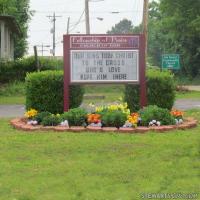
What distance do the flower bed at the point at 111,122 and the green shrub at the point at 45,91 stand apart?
4.42ft

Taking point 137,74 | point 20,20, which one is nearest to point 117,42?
point 137,74

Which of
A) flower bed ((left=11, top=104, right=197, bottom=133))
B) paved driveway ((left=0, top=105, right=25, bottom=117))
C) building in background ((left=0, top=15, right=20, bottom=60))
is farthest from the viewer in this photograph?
building in background ((left=0, top=15, right=20, bottom=60))

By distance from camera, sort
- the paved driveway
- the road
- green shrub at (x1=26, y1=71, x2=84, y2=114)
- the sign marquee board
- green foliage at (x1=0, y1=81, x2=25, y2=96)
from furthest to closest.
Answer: green foliage at (x1=0, y1=81, x2=25, y2=96) < the road < the paved driveway < green shrub at (x1=26, y1=71, x2=84, y2=114) < the sign marquee board

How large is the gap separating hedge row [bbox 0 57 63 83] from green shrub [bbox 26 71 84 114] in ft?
69.9

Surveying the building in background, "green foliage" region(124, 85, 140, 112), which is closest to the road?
"green foliage" region(124, 85, 140, 112)

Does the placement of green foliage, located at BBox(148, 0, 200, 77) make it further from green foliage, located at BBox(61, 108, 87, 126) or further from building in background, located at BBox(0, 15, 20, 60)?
green foliage, located at BBox(61, 108, 87, 126)

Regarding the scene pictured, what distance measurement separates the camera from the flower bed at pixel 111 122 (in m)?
12.4

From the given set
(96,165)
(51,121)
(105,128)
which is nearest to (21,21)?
(51,121)

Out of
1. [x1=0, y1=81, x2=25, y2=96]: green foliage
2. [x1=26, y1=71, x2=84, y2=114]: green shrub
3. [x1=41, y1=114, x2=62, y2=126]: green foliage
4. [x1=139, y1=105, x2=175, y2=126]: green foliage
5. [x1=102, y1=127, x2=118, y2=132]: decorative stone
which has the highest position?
[x1=26, y1=71, x2=84, y2=114]: green shrub

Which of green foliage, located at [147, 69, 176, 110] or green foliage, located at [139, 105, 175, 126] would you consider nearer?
green foliage, located at [139, 105, 175, 126]

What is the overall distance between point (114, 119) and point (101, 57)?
1.96 meters

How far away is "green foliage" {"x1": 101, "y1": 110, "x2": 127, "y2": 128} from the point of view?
41.4ft

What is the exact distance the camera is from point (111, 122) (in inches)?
498

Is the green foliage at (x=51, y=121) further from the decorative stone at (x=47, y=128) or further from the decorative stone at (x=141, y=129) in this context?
the decorative stone at (x=141, y=129)
